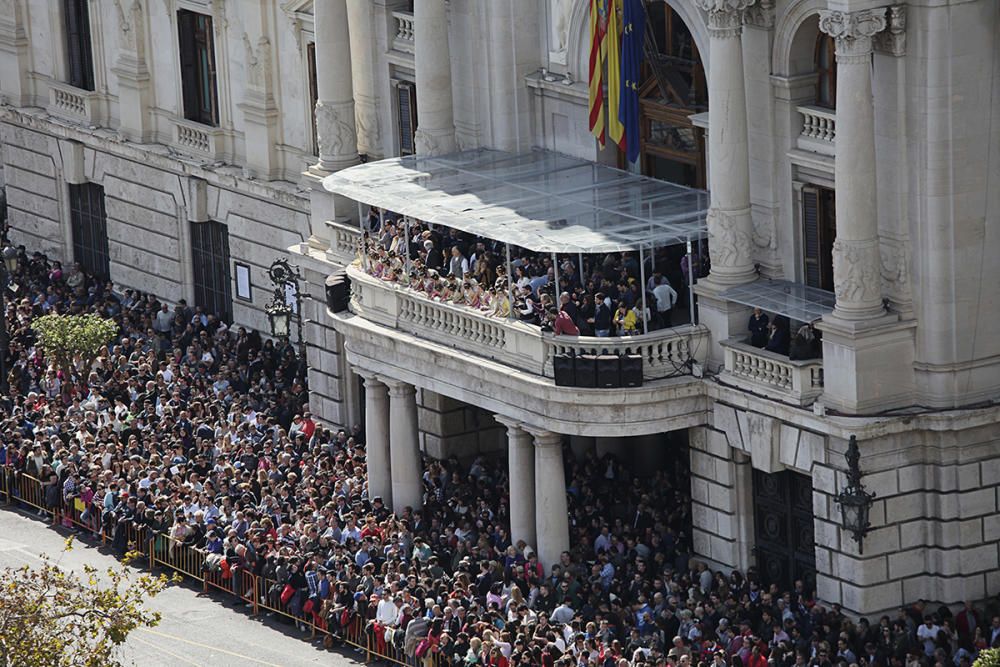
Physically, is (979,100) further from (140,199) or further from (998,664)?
(140,199)

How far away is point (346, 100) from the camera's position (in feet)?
246

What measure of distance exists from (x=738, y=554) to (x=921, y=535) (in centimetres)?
456

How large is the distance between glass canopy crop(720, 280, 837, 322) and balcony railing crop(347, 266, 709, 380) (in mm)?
1360

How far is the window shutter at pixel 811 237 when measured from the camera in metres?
63.4

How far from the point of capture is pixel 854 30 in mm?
59062

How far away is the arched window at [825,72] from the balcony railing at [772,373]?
530 centimetres

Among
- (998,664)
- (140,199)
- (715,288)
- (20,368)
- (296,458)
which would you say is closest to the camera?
(998,664)

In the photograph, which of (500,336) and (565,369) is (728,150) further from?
(500,336)

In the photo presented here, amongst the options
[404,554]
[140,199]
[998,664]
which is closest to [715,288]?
[404,554]

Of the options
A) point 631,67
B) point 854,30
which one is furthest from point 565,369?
point 854,30

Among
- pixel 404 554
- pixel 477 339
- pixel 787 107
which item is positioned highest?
pixel 787 107

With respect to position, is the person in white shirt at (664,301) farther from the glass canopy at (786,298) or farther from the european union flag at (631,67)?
the european union flag at (631,67)

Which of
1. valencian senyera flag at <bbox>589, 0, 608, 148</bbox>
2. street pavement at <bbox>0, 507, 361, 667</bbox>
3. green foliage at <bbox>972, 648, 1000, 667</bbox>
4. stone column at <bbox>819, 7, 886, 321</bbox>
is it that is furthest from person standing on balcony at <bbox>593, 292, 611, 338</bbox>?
green foliage at <bbox>972, 648, 1000, 667</bbox>

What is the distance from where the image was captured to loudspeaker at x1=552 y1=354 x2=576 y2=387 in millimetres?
63969
